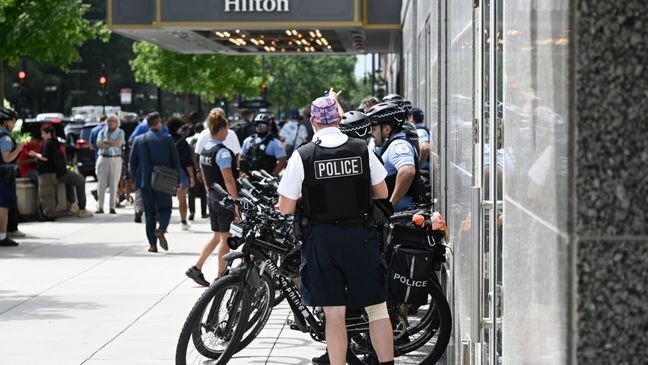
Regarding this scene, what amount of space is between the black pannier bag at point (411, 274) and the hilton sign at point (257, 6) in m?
15.2

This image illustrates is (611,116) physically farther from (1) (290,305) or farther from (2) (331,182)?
(1) (290,305)

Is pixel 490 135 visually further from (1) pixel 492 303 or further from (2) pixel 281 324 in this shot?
(2) pixel 281 324

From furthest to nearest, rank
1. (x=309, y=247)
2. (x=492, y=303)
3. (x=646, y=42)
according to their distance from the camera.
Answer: (x=309, y=247) → (x=492, y=303) → (x=646, y=42)

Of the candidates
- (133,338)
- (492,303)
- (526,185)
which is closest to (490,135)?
(492,303)

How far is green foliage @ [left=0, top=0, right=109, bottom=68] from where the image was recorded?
22.1 metres

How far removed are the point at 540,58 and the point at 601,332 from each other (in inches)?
32.0

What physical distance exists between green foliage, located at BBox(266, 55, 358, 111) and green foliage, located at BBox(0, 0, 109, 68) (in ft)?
214

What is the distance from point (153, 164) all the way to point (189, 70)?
42.2m

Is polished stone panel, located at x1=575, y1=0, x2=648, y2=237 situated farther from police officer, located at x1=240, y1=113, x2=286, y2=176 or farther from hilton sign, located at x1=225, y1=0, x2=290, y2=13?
hilton sign, located at x1=225, y1=0, x2=290, y2=13

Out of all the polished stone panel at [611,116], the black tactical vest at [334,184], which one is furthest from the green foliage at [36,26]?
the polished stone panel at [611,116]

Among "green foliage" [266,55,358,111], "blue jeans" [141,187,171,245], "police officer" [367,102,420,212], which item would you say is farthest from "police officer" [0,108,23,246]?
"green foliage" [266,55,358,111]

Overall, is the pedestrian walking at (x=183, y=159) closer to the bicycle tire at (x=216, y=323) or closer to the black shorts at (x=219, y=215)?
the black shorts at (x=219, y=215)

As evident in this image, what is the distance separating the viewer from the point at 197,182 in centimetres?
2298

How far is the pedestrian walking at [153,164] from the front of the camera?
16.4m
